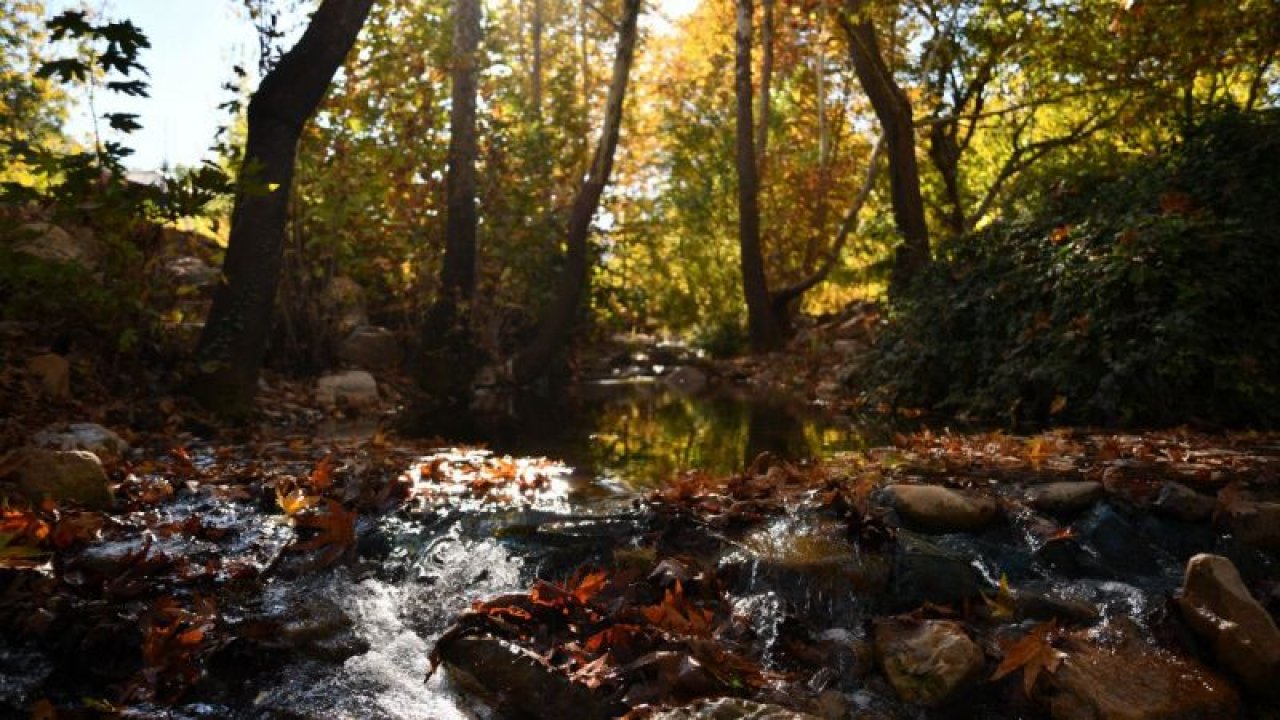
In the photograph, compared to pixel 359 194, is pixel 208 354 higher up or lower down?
lower down

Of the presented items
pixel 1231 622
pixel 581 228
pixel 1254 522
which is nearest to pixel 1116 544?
pixel 1254 522

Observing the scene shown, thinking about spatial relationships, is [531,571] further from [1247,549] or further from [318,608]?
[1247,549]

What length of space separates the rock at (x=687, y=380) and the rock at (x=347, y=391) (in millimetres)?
5417

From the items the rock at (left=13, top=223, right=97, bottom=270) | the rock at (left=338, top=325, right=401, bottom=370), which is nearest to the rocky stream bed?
the rock at (left=13, top=223, right=97, bottom=270)

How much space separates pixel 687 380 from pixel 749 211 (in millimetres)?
3616

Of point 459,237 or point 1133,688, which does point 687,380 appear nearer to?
point 459,237

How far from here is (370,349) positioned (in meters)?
11.0

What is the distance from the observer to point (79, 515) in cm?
344

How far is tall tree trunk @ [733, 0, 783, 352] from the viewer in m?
14.5

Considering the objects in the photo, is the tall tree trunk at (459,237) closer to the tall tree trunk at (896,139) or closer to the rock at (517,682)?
the tall tree trunk at (896,139)

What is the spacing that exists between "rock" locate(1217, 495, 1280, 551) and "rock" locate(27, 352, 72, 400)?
718cm

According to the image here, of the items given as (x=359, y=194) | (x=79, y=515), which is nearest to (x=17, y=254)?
(x=79, y=515)

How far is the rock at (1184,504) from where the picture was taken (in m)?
3.66

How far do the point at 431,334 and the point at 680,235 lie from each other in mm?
10227
